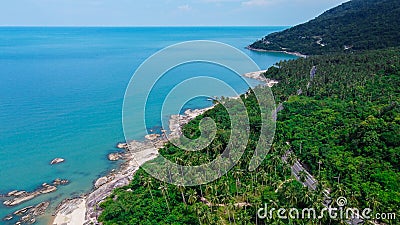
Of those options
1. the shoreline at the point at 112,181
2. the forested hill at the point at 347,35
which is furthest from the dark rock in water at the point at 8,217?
the forested hill at the point at 347,35

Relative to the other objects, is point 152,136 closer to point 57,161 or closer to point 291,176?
point 57,161

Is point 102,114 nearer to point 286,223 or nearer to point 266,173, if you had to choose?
point 266,173

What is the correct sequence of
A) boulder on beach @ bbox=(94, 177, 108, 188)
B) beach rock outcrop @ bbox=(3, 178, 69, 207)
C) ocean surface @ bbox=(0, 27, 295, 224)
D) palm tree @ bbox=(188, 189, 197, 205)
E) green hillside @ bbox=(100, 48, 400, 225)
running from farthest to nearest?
ocean surface @ bbox=(0, 27, 295, 224), boulder on beach @ bbox=(94, 177, 108, 188), beach rock outcrop @ bbox=(3, 178, 69, 207), palm tree @ bbox=(188, 189, 197, 205), green hillside @ bbox=(100, 48, 400, 225)

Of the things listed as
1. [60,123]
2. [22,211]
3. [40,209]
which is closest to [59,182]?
[40,209]

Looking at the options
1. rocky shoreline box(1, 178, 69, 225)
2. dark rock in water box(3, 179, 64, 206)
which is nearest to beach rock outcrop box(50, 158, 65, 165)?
rocky shoreline box(1, 178, 69, 225)

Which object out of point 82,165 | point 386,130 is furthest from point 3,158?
point 386,130

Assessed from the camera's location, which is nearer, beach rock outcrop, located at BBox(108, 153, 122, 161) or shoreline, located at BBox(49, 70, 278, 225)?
shoreline, located at BBox(49, 70, 278, 225)

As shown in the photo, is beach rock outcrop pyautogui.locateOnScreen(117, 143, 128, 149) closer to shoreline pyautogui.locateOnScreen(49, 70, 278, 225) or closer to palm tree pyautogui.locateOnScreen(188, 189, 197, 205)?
shoreline pyautogui.locateOnScreen(49, 70, 278, 225)
